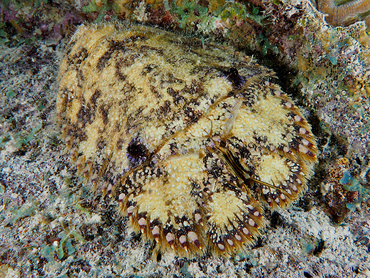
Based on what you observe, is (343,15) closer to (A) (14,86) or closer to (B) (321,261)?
A: (B) (321,261)

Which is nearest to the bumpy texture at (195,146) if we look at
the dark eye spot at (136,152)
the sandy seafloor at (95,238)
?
the dark eye spot at (136,152)

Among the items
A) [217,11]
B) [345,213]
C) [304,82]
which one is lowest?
[345,213]

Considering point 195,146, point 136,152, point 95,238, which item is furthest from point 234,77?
point 95,238

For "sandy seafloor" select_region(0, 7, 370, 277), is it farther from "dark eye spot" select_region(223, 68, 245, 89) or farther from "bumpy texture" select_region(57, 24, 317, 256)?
"dark eye spot" select_region(223, 68, 245, 89)

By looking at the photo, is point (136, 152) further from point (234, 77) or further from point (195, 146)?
point (234, 77)

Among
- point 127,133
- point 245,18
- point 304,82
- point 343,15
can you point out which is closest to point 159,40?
point 245,18

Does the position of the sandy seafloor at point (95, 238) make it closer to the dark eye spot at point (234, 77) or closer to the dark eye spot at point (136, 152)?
the dark eye spot at point (136, 152)
